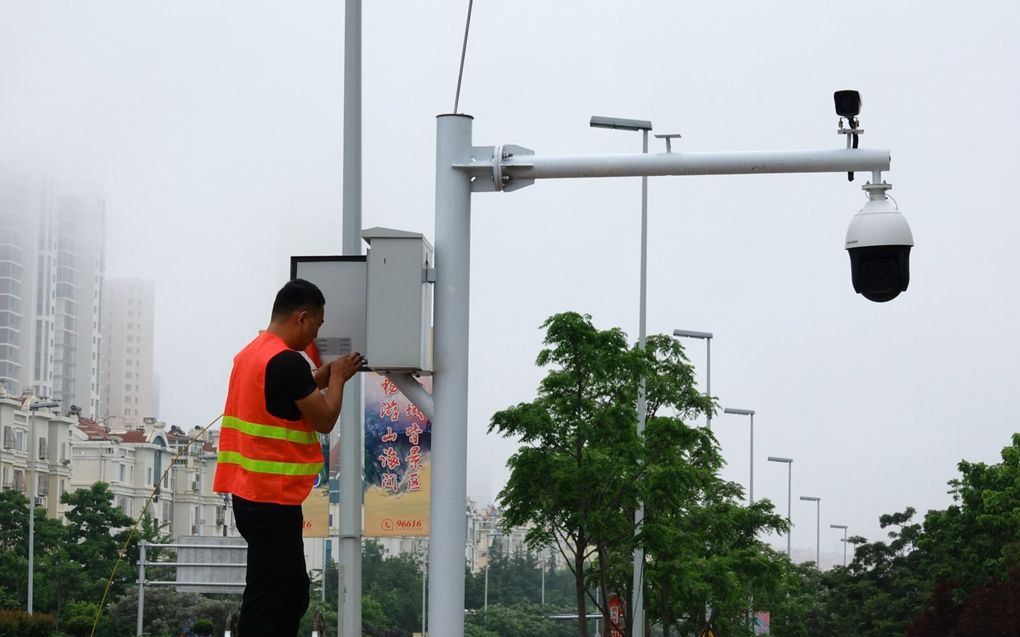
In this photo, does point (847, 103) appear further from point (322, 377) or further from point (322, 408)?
point (322, 408)

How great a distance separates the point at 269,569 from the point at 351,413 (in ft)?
17.4

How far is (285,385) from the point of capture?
4930 mm

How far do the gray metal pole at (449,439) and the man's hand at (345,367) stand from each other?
24.5 inches

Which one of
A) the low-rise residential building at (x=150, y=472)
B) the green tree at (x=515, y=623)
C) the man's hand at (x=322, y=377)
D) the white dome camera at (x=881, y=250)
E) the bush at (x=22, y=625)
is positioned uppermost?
the white dome camera at (x=881, y=250)

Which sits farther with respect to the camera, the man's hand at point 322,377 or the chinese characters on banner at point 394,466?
the chinese characters on banner at point 394,466

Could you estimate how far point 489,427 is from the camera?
77.0 ft

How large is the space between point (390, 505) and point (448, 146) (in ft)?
66.7

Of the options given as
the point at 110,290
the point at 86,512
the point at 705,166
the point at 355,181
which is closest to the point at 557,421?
the point at 355,181

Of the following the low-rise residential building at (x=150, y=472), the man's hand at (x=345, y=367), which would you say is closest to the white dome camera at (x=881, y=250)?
the man's hand at (x=345, y=367)

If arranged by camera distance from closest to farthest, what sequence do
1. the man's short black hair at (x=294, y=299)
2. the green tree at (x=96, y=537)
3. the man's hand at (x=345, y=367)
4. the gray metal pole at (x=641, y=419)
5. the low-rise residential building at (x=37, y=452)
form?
1. the man's short black hair at (x=294, y=299)
2. the man's hand at (x=345, y=367)
3. the gray metal pole at (x=641, y=419)
4. the green tree at (x=96, y=537)
5. the low-rise residential building at (x=37, y=452)

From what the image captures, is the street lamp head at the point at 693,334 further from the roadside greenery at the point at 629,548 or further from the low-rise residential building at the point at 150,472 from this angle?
the low-rise residential building at the point at 150,472

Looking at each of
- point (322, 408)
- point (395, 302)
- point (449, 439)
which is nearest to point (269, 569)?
point (322, 408)

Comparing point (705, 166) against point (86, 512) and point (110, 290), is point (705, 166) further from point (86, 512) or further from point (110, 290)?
point (110, 290)

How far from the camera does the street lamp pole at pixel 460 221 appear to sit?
6.52 m
